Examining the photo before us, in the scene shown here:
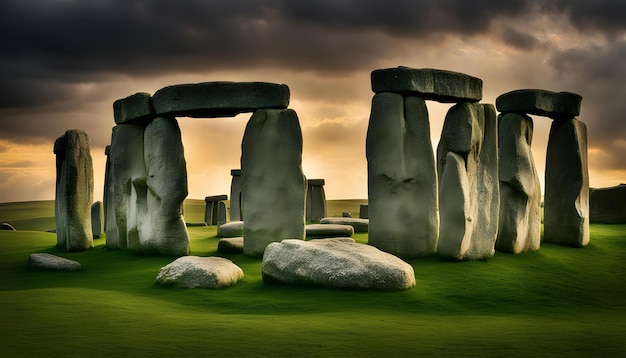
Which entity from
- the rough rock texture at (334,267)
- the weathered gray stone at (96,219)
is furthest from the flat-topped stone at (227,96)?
the weathered gray stone at (96,219)

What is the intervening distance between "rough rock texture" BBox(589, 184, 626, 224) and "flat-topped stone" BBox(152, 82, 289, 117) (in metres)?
13.7

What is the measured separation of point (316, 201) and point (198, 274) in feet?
61.5

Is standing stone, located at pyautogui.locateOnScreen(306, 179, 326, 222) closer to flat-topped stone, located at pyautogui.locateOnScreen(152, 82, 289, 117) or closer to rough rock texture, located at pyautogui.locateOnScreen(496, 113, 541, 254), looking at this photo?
rough rock texture, located at pyautogui.locateOnScreen(496, 113, 541, 254)

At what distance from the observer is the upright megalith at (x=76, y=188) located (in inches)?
779

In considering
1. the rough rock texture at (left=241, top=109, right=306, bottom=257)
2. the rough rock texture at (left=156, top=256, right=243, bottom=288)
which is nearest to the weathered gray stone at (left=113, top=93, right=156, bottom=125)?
the rough rock texture at (left=241, top=109, right=306, bottom=257)

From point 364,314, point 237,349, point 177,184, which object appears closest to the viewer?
point 237,349

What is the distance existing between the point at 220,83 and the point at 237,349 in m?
9.36

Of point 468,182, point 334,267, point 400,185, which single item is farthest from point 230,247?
point 468,182

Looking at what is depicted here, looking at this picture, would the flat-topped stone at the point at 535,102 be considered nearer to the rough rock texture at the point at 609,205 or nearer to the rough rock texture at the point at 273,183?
the rough rock texture at the point at 273,183

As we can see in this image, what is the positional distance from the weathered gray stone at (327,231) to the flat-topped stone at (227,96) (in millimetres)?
4649

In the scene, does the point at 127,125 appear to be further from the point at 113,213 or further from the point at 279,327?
the point at 279,327

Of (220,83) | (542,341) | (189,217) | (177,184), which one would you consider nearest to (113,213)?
(177,184)

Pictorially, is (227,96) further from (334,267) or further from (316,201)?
(316,201)

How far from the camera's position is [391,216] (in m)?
16.2
